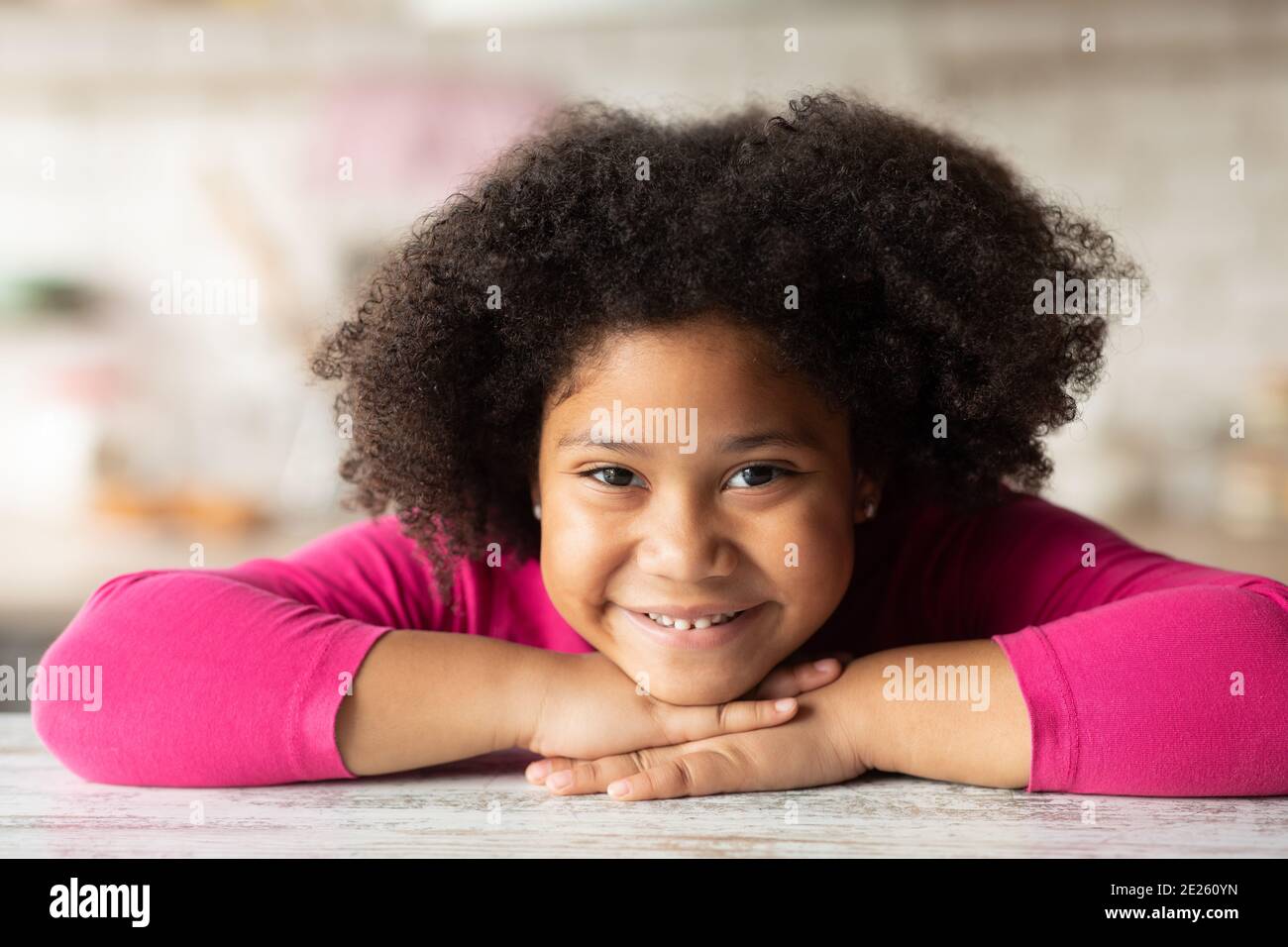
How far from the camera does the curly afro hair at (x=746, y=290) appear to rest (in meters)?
0.89

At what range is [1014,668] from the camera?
2.76 ft

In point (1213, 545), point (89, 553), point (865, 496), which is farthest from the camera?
point (89, 553)

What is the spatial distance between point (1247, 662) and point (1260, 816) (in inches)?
4.1

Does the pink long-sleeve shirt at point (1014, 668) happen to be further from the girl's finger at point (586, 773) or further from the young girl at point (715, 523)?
the girl's finger at point (586, 773)

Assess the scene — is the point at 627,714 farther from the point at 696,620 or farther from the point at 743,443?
the point at 743,443

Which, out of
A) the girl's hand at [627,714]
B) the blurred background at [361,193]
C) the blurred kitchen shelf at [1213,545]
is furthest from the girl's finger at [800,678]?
the blurred background at [361,193]

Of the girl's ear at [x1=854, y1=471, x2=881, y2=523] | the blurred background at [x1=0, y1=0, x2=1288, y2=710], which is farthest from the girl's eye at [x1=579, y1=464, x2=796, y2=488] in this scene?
the blurred background at [x1=0, y1=0, x2=1288, y2=710]

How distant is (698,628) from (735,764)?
10cm

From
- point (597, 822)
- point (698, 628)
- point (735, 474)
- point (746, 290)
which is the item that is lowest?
point (597, 822)

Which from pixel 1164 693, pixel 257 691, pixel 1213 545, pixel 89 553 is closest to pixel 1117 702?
pixel 1164 693

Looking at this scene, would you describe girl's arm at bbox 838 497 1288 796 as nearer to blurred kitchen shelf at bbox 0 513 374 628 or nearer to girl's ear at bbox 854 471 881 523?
girl's ear at bbox 854 471 881 523
